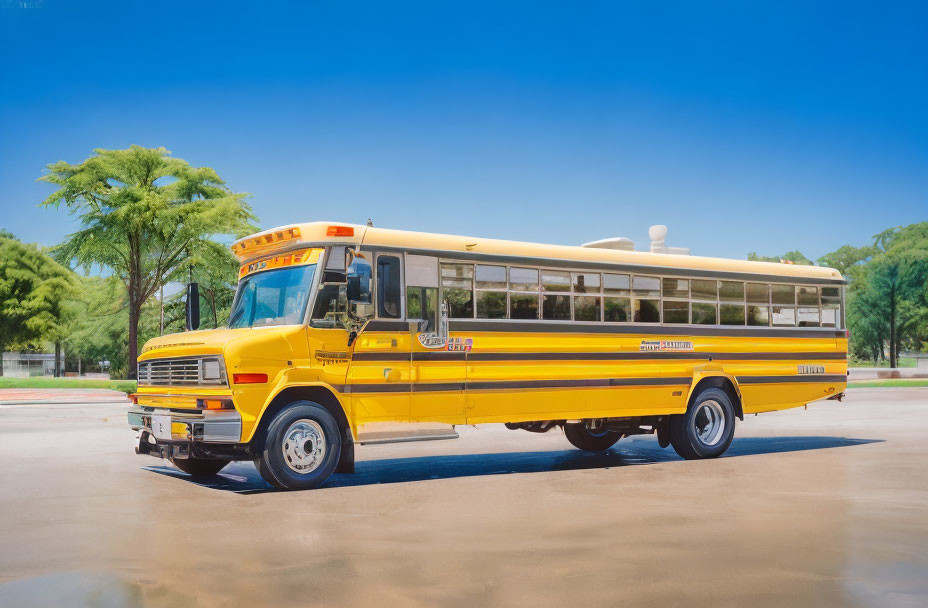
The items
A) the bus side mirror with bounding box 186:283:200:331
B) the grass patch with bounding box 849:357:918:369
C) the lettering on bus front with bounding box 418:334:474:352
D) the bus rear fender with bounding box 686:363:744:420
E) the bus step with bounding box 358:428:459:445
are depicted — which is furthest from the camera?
the grass patch with bounding box 849:357:918:369

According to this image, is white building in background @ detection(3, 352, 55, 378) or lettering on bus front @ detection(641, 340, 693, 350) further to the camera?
white building in background @ detection(3, 352, 55, 378)

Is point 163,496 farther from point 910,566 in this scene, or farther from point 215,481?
point 910,566

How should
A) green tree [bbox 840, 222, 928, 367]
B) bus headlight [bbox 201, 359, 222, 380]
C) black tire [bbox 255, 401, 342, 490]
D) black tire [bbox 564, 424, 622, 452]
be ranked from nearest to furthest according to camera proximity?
1. bus headlight [bbox 201, 359, 222, 380]
2. black tire [bbox 255, 401, 342, 490]
3. black tire [bbox 564, 424, 622, 452]
4. green tree [bbox 840, 222, 928, 367]

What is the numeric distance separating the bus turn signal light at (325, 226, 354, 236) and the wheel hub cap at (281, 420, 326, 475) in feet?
7.31

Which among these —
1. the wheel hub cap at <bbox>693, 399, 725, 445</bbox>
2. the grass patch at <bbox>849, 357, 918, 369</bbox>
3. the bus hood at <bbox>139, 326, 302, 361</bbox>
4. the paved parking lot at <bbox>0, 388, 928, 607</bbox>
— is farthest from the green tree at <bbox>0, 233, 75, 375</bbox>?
the grass patch at <bbox>849, 357, 918, 369</bbox>

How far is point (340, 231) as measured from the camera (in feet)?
35.1

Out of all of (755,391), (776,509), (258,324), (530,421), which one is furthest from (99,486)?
(755,391)

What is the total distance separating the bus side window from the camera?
36.0ft

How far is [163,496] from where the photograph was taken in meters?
10.2

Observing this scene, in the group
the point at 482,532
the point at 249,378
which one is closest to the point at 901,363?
the point at 249,378

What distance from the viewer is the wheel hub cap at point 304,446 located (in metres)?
10.2

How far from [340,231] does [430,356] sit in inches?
77.0

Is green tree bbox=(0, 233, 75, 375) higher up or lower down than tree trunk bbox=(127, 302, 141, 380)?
higher up

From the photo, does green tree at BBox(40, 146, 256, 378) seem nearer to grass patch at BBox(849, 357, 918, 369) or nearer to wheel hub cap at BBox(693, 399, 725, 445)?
wheel hub cap at BBox(693, 399, 725, 445)
